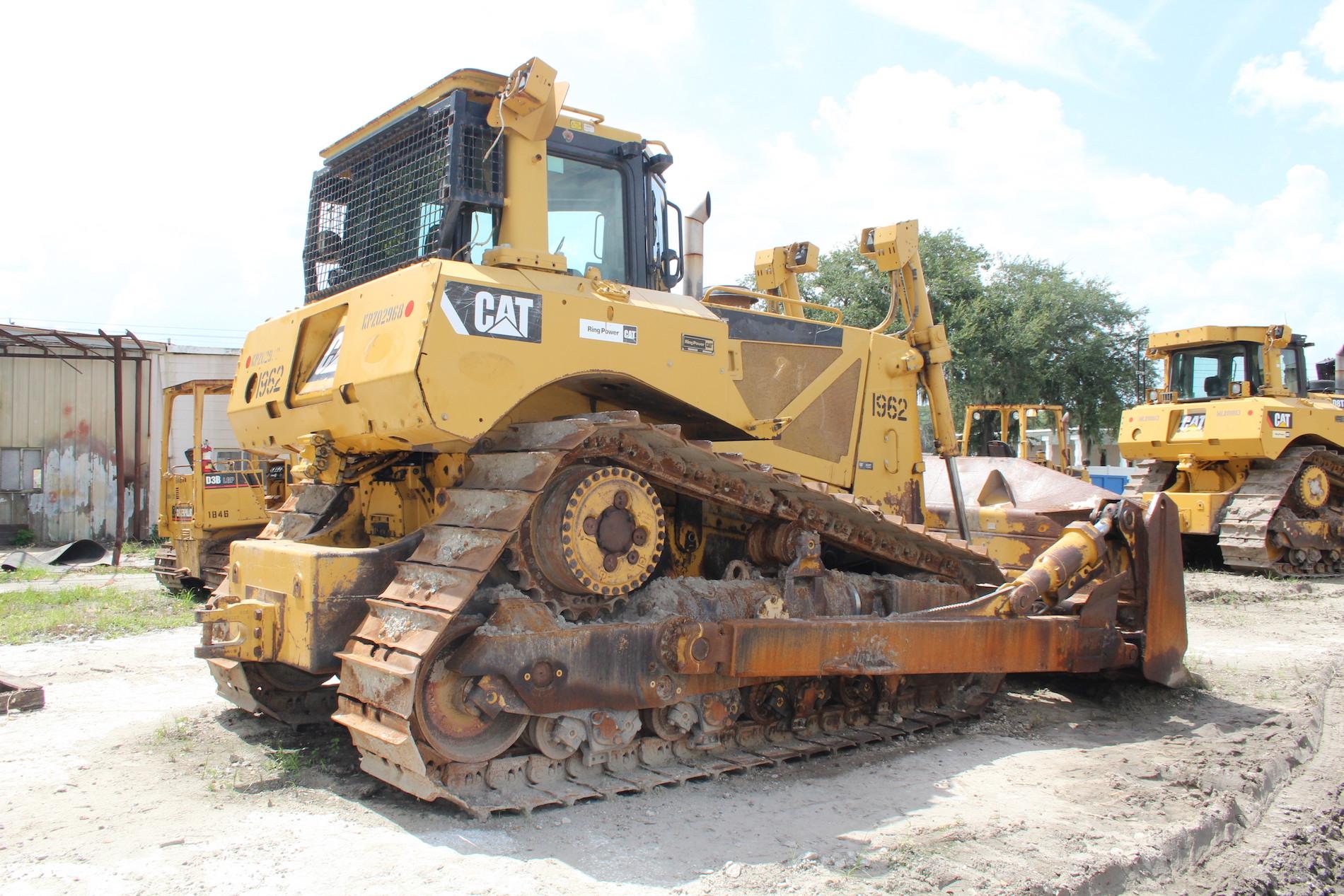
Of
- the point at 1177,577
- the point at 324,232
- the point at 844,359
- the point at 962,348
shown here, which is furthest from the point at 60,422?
the point at 962,348

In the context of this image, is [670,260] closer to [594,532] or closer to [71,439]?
[594,532]

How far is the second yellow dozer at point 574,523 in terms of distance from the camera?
4566 mm

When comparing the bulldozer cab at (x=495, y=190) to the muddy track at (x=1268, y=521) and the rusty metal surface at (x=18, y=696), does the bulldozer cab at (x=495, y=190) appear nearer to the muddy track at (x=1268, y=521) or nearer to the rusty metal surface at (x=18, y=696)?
Answer: the rusty metal surface at (x=18, y=696)

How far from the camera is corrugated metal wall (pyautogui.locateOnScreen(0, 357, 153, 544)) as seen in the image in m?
21.0

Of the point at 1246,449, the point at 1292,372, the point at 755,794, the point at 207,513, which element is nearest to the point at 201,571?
the point at 207,513

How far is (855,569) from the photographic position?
6.46 m

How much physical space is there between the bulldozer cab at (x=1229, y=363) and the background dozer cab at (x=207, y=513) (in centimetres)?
1282

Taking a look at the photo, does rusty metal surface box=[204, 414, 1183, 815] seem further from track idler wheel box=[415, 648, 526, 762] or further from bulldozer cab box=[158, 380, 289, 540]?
bulldozer cab box=[158, 380, 289, 540]

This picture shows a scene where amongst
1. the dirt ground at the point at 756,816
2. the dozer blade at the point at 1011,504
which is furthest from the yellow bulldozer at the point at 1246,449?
the dirt ground at the point at 756,816

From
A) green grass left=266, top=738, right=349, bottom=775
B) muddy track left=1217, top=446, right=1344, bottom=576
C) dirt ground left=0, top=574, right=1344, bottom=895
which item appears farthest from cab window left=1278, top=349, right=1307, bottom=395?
green grass left=266, top=738, right=349, bottom=775

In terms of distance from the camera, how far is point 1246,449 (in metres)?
14.2

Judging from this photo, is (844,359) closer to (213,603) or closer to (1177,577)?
(1177,577)

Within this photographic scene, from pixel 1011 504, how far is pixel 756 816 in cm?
670

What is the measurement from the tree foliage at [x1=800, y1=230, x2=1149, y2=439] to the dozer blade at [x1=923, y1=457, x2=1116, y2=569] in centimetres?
2021
